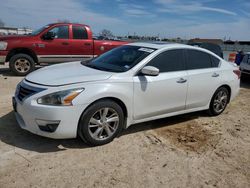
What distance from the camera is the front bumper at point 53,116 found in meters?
3.28

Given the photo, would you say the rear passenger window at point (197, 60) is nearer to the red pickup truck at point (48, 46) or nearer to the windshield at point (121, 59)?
the windshield at point (121, 59)

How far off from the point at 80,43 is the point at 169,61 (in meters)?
5.40

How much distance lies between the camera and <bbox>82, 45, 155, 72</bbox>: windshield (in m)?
4.05

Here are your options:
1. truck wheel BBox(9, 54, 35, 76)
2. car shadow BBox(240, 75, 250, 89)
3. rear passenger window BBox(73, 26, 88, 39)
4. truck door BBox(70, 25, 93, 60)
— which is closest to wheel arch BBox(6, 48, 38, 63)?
truck wheel BBox(9, 54, 35, 76)

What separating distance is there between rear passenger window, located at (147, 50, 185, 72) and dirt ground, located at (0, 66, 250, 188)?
1.12 metres

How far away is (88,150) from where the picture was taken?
358cm

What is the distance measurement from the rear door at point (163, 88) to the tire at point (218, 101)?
3.20 ft

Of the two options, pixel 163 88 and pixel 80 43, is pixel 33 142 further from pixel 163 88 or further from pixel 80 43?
pixel 80 43

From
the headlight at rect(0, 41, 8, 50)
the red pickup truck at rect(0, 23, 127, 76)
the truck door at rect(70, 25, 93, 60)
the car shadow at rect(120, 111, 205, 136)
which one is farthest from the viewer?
the truck door at rect(70, 25, 93, 60)

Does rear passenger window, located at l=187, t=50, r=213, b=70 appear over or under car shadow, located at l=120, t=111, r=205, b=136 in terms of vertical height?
over

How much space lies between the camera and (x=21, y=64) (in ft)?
27.8

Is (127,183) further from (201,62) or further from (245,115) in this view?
(245,115)

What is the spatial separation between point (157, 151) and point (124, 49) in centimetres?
206

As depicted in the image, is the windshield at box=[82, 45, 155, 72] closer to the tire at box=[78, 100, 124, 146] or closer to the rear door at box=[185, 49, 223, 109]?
the tire at box=[78, 100, 124, 146]
